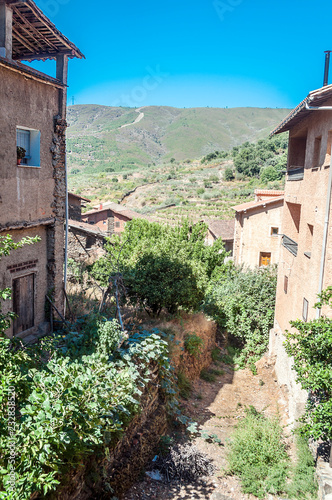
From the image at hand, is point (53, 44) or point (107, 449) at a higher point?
point (53, 44)

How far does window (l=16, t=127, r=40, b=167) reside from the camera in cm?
976

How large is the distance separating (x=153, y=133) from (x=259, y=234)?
9905 centimetres

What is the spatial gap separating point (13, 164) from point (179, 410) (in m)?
7.82

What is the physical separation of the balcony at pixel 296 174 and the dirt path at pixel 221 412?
23.3 feet

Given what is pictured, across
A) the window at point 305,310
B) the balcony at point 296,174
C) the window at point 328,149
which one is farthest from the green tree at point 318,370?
the balcony at point 296,174

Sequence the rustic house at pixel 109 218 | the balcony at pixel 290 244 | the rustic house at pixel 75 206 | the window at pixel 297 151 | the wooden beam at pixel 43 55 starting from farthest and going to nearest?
1. the rustic house at pixel 109 218
2. the rustic house at pixel 75 206
3. the window at pixel 297 151
4. the balcony at pixel 290 244
5. the wooden beam at pixel 43 55

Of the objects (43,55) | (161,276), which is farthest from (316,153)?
(43,55)

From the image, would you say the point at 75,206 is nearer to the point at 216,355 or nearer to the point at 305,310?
the point at 216,355

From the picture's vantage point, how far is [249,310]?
16438mm

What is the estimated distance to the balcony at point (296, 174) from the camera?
12.3 m

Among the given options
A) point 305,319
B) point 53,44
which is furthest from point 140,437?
point 53,44

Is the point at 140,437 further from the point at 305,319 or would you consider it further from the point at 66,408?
the point at 305,319

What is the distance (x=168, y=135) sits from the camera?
11612 centimetres

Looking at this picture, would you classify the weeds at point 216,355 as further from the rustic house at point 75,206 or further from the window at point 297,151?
the rustic house at point 75,206
